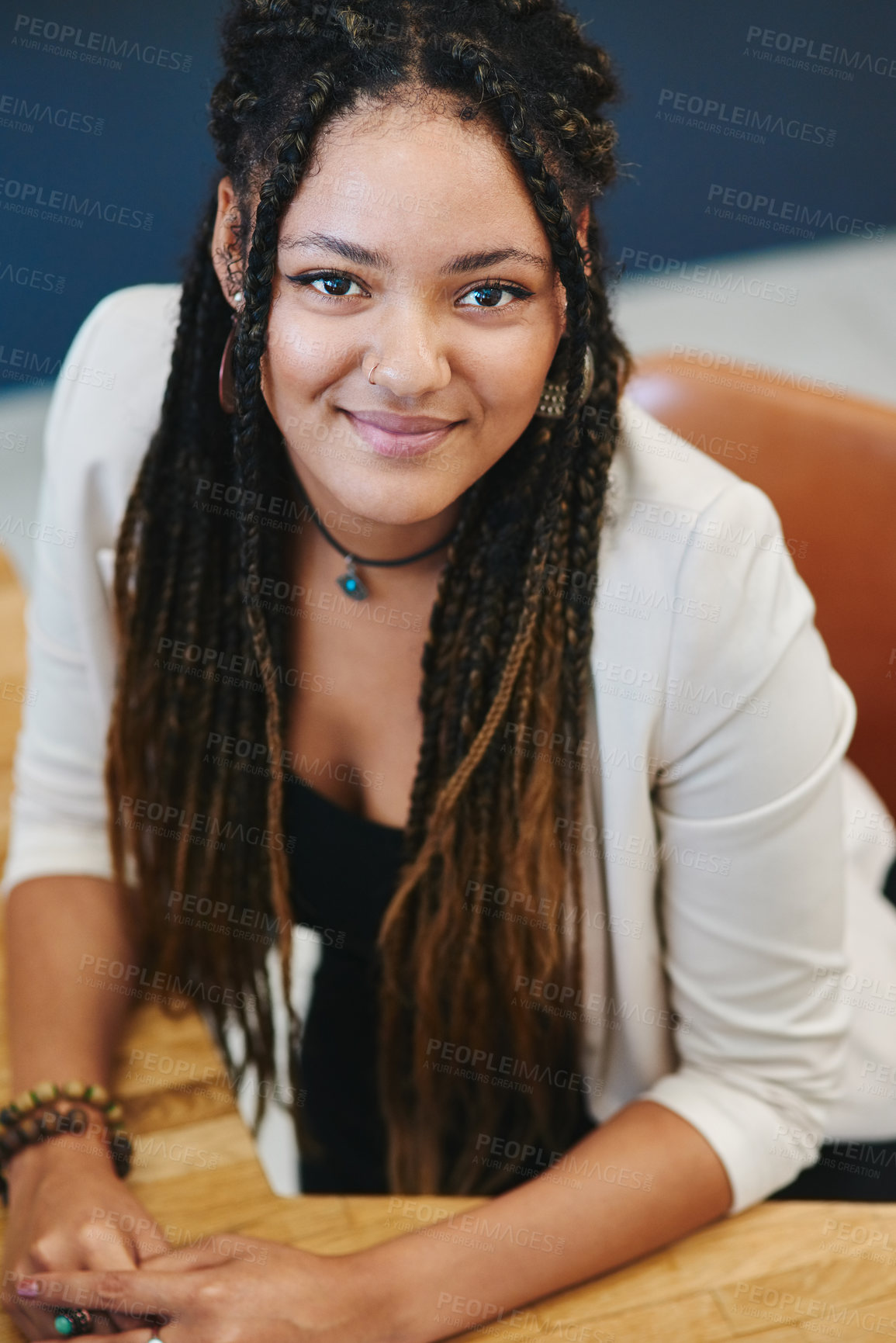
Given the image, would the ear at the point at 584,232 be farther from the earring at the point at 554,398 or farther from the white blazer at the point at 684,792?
the white blazer at the point at 684,792

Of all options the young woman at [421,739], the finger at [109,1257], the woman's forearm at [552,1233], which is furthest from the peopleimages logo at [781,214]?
the finger at [109,1257]

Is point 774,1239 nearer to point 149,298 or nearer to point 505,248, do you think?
point 505,248

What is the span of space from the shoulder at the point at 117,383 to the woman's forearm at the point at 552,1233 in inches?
28.4

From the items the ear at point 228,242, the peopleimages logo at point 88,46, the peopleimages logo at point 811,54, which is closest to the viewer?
the ear at point 228,242

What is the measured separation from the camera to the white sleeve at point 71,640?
1.19 m

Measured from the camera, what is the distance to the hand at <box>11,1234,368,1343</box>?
2.92ft

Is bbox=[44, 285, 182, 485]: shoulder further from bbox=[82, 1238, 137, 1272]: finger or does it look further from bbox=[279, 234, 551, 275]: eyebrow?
bbox=[82, 1238, 137, 1272]: finger

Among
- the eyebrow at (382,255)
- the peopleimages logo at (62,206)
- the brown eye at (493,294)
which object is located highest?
the peopleimages logo at (62,206)

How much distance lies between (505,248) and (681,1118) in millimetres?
733

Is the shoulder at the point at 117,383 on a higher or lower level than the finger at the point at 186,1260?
higher

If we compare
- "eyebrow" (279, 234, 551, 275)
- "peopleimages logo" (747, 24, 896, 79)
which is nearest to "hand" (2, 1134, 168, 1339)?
"eyebrow" (279, 234, 551, 275)

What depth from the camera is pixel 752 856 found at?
1.06 m

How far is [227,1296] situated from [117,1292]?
0.08 metres

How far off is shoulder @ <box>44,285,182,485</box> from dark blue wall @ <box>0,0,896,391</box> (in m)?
1.49
